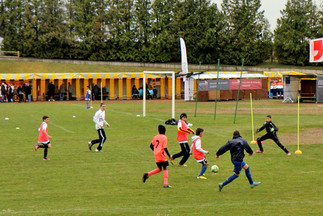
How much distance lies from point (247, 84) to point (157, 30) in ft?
111

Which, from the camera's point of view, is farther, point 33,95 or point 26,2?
point 26,2

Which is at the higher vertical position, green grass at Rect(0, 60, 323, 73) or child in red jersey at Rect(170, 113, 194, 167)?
green grass at Rect(0, 60, 323, 73)

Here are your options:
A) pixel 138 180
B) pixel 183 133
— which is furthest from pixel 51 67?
pixel 138 180

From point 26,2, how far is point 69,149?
76.7m

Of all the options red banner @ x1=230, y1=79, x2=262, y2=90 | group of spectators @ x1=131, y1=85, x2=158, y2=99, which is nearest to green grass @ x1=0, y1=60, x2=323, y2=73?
group of spectators @ x1=131, y1=85, x2=158, y2=99

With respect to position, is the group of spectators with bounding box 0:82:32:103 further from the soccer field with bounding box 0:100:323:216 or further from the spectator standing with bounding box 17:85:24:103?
the soccer field with bounding box 0:100:323:216

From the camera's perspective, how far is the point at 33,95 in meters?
63.2

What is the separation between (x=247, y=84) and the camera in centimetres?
6350

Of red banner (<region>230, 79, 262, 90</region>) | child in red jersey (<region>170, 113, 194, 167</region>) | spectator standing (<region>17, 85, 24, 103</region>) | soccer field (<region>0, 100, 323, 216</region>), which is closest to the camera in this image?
soccer field (<region>0, 100, 323, 216</region>)

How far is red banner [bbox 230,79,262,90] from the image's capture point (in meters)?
62.4

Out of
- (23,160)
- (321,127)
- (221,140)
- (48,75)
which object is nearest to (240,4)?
(48,75)

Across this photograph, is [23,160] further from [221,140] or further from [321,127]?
[321,127]

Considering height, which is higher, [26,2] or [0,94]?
[26,2]

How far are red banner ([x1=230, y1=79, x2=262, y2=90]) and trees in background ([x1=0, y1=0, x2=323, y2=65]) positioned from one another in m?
28.3
